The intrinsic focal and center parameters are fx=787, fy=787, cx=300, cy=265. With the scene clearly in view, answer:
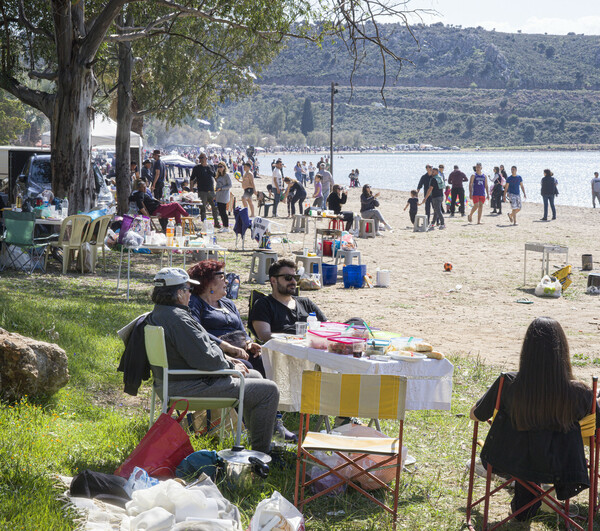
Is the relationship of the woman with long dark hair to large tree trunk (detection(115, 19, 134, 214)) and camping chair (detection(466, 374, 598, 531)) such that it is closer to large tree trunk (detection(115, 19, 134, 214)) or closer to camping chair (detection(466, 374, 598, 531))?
camping chair (detection(466, 374, 598, 531))

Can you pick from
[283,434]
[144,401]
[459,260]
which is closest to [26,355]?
[144,401]

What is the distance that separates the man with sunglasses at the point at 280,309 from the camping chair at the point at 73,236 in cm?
673

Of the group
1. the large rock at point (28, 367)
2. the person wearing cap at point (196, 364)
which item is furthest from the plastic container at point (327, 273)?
the person wearing cap at point (196, 364)

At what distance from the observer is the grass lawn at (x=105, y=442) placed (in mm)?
4188

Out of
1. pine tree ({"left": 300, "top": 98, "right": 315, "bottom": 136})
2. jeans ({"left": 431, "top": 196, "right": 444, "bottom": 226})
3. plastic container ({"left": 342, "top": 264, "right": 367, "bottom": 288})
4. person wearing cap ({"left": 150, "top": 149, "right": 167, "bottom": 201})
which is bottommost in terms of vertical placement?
plastic container ({"left": 342, "top": 264, "right": 367, "bottom": 288})

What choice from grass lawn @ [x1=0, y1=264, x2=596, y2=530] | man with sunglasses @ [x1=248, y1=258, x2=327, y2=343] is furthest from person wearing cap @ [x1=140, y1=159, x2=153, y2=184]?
man with sunglasses @ [x1=248, y1=258, x2=327, y2=343]

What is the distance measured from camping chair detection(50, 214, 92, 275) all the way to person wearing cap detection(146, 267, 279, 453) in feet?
25.7

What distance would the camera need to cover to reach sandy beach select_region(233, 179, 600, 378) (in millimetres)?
9594

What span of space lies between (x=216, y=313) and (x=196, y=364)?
132 centimetres

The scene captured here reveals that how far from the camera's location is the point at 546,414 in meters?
4.02

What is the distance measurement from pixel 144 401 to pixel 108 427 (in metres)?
0.95

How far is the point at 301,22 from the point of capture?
13.3m

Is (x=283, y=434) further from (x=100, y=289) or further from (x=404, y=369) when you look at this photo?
(x=100, y=289)

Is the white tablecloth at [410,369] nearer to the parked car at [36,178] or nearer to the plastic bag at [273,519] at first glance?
the plastic bag at [273,519]
